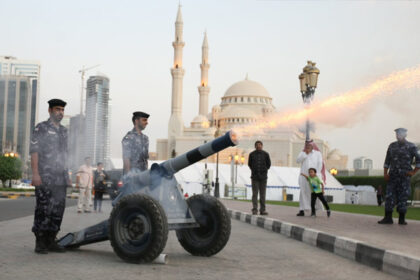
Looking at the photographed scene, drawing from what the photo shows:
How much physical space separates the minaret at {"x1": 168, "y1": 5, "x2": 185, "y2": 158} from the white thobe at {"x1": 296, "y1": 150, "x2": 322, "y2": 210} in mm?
76745

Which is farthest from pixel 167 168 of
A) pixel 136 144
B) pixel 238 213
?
pixel 238 213

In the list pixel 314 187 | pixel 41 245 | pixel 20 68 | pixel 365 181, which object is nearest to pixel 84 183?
pixel 314 187

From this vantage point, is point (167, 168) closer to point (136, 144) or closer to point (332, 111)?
point (136, 144)

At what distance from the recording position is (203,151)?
19.1 ft

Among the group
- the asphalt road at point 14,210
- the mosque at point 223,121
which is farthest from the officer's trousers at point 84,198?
the mosque at point 223,121

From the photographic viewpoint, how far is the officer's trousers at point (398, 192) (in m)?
9.49

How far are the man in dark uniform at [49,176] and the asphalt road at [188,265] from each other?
0.28m

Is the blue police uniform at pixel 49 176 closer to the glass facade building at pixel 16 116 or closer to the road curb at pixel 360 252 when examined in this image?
the road curb at pixel 360 252

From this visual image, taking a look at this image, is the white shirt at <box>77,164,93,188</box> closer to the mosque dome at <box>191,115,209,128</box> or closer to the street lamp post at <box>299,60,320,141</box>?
the street lamp post at <box>299,60,320,141</box>

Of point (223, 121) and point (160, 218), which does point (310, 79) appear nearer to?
point (160, 218)

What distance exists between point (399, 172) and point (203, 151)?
16.7 feet

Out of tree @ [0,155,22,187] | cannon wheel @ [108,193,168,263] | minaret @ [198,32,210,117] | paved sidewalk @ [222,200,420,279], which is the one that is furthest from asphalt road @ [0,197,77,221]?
minaret @ [198,32,210,117]

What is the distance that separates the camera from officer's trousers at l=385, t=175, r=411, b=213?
9.49m

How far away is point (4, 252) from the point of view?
5.95m
